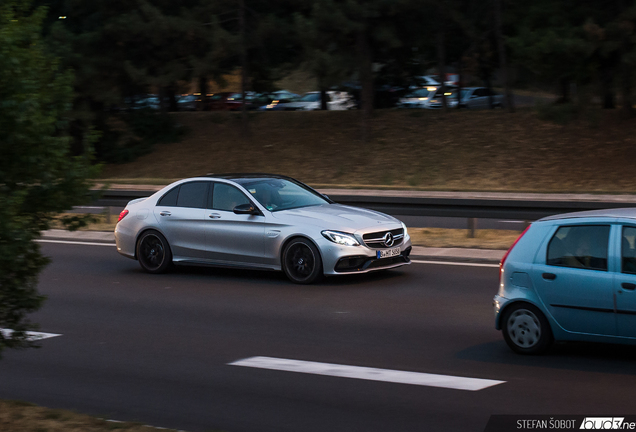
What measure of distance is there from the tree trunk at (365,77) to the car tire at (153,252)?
20.3m

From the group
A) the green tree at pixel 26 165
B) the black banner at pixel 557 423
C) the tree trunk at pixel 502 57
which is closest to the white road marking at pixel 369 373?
the black banner at pixel 557 423

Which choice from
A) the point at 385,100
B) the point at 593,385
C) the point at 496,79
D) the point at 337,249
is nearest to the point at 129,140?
the point at 385,100

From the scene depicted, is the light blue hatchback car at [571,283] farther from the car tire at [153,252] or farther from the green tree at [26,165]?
the car tire at [153,252]

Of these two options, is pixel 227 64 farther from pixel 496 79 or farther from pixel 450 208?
pixel 450 208

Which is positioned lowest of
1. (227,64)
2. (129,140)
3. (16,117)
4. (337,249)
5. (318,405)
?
(318,405)

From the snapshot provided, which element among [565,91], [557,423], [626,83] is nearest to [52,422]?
[557,423]

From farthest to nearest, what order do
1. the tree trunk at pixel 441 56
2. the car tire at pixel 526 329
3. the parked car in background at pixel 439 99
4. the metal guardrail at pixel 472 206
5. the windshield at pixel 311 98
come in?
the windshield at pixel 311 98 → the parked car in background at pixel 439 99 → the tree trunk at pixel 441 56 → the metal guardrail at pixel 472 206 → the car tire at pixel 526 329

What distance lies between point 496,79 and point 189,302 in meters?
33.2

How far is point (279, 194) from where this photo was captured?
12055 mm

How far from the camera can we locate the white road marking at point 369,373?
21.5ft

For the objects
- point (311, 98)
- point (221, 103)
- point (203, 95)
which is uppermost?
point (311, 98)

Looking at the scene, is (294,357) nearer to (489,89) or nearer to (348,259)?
(348,259)

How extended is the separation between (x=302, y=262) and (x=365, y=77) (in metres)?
22.7

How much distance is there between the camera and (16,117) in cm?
547
